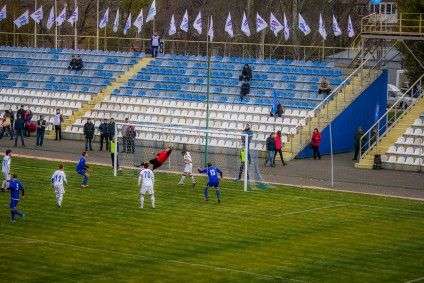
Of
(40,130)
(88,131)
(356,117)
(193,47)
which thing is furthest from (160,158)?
(193,47)

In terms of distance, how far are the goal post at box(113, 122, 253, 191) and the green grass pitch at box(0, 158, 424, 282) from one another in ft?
6.76

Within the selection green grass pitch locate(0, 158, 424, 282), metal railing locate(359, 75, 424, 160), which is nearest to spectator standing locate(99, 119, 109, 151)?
green grass pitch locate(0, 158, 424, 282)

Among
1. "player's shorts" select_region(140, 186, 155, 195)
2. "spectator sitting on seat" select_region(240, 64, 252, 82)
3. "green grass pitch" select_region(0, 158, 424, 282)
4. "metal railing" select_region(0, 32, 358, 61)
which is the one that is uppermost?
"metal railing" select_region(0, 32, 358, 61)

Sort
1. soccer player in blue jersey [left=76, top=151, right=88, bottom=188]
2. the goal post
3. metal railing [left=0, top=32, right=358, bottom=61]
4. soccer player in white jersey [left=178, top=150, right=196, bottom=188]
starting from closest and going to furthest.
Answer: soccer player in blue jersey [left=76, top=151, right=88, bottom=188] < soccer player in white jersey [left=178, top=150, right=196, bottom=188] < the goal post < metal railing [left=0, top=32, right=358, bottom=61]

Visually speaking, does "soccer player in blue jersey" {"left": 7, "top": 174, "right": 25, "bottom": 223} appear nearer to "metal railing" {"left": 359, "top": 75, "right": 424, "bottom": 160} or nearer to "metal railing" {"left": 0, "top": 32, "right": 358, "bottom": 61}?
"metal railing" {"left": 359, "top": 75, "right": 424, "bottom": 160}

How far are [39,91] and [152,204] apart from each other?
27.3m

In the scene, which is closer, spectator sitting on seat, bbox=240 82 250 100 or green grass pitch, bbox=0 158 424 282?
green grass pitch, bbox=0 158 424 282

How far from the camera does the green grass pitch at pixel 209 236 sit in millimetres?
31594

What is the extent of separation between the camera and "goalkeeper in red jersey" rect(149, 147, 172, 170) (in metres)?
49.6

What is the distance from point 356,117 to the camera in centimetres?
6012

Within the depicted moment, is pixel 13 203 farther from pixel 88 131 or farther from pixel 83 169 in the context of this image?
pixel 88 131

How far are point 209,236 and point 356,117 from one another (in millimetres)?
24744

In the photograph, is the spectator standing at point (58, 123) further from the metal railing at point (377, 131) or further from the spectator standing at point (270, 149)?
the metal railing at point (377, 131)

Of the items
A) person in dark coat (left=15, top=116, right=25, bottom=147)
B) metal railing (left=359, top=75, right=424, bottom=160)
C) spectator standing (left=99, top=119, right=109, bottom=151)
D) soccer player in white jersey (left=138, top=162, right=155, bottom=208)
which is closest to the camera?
soccer player in white jersey (left=138, top=162, right=155, bottom=208)
